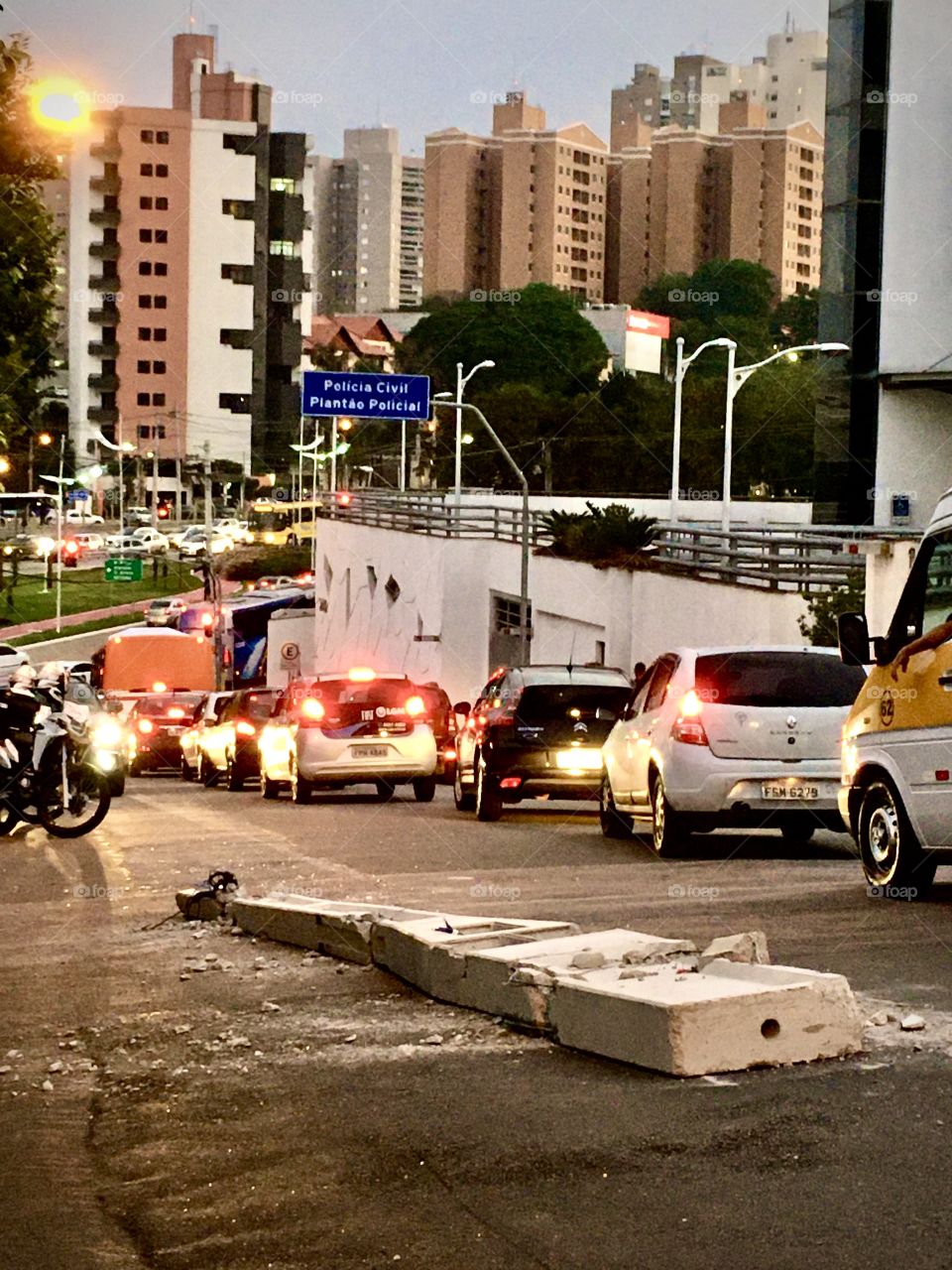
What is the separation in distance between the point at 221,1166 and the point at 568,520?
38.7 m

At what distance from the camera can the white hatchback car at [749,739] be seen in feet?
52.4

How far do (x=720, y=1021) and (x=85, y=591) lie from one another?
110 m

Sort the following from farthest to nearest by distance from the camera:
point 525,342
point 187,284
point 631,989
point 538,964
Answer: point 187,284 → point 525,342 → point 538,964 → point 631,989

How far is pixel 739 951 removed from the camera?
790cm

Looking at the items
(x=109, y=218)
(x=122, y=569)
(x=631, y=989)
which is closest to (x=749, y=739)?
(x=631, y=989)

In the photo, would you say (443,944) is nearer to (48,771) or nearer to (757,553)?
(48,771)

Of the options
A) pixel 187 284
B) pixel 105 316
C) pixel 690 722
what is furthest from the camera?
pixel 105 316

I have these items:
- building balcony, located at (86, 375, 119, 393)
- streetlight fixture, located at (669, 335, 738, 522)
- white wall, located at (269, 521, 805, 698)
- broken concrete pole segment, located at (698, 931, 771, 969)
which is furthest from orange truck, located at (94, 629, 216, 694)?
building balcony, located at (86, 375, 119, 393)

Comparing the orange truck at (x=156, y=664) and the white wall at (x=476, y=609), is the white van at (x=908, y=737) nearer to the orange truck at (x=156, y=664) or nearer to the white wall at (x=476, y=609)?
the white wall at (x=476, y=609)

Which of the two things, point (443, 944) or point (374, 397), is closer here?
point (443, 944)

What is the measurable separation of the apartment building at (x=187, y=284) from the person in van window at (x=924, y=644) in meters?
142

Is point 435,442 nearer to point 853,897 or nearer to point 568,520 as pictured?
point 568,520

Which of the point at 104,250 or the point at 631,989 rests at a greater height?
the point at 104,250

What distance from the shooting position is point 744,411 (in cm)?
10919
